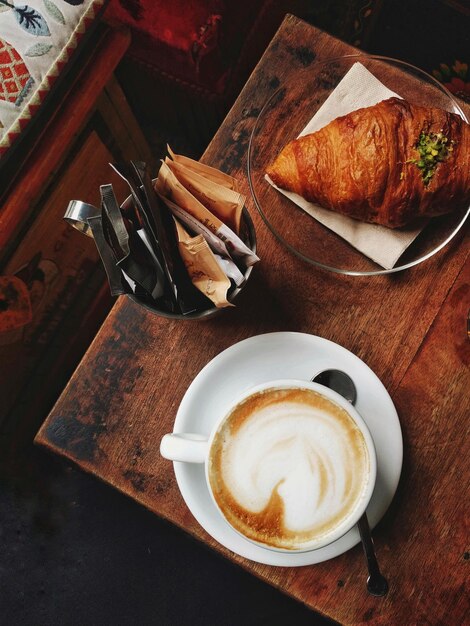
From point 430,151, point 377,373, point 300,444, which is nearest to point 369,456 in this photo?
point 300,444

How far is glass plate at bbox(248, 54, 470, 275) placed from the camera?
925 millimetres

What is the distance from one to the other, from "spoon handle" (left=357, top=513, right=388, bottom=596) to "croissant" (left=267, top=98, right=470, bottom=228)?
0.42 metres

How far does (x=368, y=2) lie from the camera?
60.3 inches

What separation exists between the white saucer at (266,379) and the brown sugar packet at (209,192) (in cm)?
20

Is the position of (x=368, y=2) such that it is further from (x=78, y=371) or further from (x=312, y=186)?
(x=78, y=371)

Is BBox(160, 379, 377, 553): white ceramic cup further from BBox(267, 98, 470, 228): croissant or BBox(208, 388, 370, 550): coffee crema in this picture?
BBox(267, 98, 470, 228): croissant

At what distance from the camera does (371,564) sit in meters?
0.86

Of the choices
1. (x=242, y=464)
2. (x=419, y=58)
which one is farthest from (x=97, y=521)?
(x=419, y=58)

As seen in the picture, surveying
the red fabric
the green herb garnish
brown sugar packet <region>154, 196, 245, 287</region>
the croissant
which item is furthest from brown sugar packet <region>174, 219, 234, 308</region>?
the red fabric

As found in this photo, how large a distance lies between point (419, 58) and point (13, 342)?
3.89 ft

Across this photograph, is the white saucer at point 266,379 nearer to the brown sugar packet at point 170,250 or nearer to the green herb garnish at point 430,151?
the brown sugar packet at point 170,250

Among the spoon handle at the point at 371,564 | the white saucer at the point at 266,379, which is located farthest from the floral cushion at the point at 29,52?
the spoon handle at the point at 371,564

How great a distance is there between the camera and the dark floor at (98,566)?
1429 millimetres

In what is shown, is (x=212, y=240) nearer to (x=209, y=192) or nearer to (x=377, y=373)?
(x=209, y=192)
